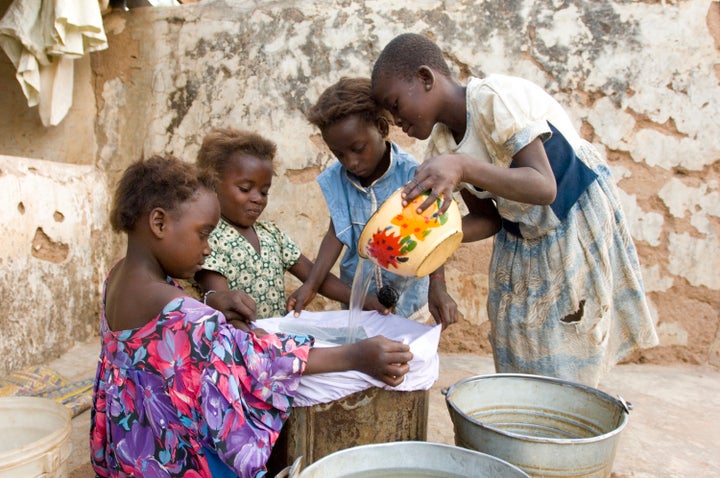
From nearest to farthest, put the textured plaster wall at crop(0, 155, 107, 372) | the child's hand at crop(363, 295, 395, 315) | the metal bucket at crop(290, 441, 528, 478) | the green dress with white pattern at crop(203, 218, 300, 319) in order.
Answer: the metal bucket at crop(290, 441, 528, 478) → the child's hand at crop(363, 295, 395, 315) → the green dress with white pattern at crop(203, 218, 300, 319) → the textured plaster wall at crop(0, 155, 107, 372)

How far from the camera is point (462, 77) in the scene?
10.7 ft

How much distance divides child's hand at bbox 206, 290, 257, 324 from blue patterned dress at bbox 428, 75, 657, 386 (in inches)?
27.8

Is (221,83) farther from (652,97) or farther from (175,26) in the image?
(652,97)

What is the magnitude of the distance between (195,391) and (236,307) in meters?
0.31

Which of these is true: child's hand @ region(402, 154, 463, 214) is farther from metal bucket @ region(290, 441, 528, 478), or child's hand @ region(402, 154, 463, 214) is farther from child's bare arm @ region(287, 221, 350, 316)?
child's bare arm @ region(287, 221, 350, 316)

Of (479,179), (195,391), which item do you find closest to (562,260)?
(479,179)

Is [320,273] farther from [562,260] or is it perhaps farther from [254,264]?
[562,260]

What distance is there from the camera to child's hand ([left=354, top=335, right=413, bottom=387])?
1.46 m

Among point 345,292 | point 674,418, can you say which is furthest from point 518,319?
point 674,418

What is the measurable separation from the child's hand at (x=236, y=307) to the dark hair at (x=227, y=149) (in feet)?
1.99

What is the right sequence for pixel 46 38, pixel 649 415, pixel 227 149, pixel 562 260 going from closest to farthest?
pixel 562 260 < pixel 227 149 < pixel 649 415 < pixel 46 38

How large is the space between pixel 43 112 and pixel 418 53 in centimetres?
243

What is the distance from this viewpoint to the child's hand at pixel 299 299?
80.6 inches

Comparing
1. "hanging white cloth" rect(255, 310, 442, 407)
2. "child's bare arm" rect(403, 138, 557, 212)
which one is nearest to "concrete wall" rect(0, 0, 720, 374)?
"hanging white cloth" rect(255, 310, 442, 407)
